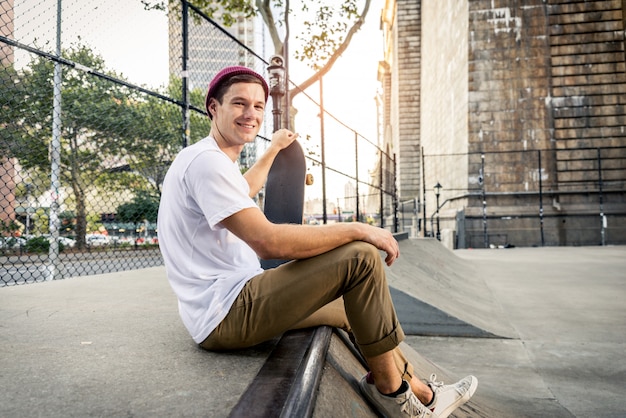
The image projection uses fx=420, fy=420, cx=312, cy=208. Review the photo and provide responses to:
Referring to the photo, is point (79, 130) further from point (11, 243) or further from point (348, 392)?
point (348, 392)

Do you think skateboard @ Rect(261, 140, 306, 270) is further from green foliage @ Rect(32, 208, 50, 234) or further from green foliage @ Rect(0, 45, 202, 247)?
green foliage @ Rect(32, 208, 50, 234)

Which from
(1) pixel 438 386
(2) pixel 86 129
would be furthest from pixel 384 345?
(2) pixel 86 129

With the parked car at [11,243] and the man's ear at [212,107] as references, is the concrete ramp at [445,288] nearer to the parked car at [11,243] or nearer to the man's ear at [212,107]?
the man's ear at [212,107]

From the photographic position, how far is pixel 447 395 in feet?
6.26

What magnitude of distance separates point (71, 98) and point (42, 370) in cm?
1569

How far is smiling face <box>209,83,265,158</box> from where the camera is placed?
1.92 metres

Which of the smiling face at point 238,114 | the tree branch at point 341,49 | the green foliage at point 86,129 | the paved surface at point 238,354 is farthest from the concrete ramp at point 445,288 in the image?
the tree branch at point 341,49

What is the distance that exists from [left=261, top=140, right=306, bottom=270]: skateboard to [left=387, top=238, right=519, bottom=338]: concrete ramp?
69.7 inches

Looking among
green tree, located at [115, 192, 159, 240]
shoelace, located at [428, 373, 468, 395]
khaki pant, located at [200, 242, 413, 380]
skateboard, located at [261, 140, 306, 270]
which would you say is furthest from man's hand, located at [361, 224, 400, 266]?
green tree, located at [115, 192, 159, 240]

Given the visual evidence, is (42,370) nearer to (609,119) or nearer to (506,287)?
(506,287)

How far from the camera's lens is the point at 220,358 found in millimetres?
1761

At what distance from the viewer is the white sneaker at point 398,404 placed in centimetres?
165

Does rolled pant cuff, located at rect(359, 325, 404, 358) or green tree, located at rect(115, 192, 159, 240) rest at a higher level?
green tree, located at rect(115, 192, 159, 240)

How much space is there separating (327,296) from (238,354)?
1.65 feet
